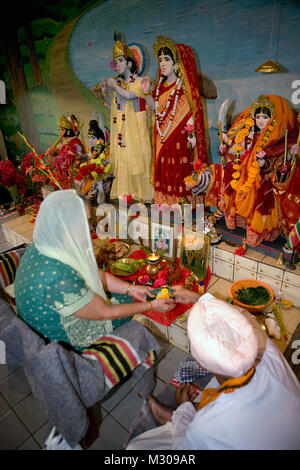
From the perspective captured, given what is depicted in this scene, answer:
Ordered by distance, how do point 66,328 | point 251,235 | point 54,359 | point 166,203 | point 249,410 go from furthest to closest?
1. point 166,203
2. point 251,235
3. point 66,328
4. point 54,359
5. point 249,410

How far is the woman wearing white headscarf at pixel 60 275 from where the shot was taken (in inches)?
72.1

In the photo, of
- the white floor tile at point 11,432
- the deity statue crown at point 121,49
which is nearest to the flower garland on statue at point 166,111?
the deity statue crown at point 121,49

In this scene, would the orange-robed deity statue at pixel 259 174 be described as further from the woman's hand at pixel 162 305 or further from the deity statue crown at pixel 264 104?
the woman's hand at pixel 162 305

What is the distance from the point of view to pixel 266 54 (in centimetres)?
285

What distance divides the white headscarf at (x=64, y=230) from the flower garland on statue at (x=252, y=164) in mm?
1764

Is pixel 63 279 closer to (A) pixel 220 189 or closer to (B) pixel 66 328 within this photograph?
(B) pixel 66 328

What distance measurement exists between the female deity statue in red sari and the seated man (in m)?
2.35

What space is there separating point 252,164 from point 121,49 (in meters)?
2.33

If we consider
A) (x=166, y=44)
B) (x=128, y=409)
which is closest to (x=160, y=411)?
(x=128, y=409)

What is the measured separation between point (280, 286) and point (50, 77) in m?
Answer: 5.31

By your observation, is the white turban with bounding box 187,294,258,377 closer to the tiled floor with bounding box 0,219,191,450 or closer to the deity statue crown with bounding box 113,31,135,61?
the tiled floor with bounding box 0,219,191,450

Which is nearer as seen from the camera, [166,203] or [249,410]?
[249,410]

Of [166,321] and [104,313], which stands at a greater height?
[104,313]

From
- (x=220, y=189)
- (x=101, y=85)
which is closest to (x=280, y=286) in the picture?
(x=220, y=189)
